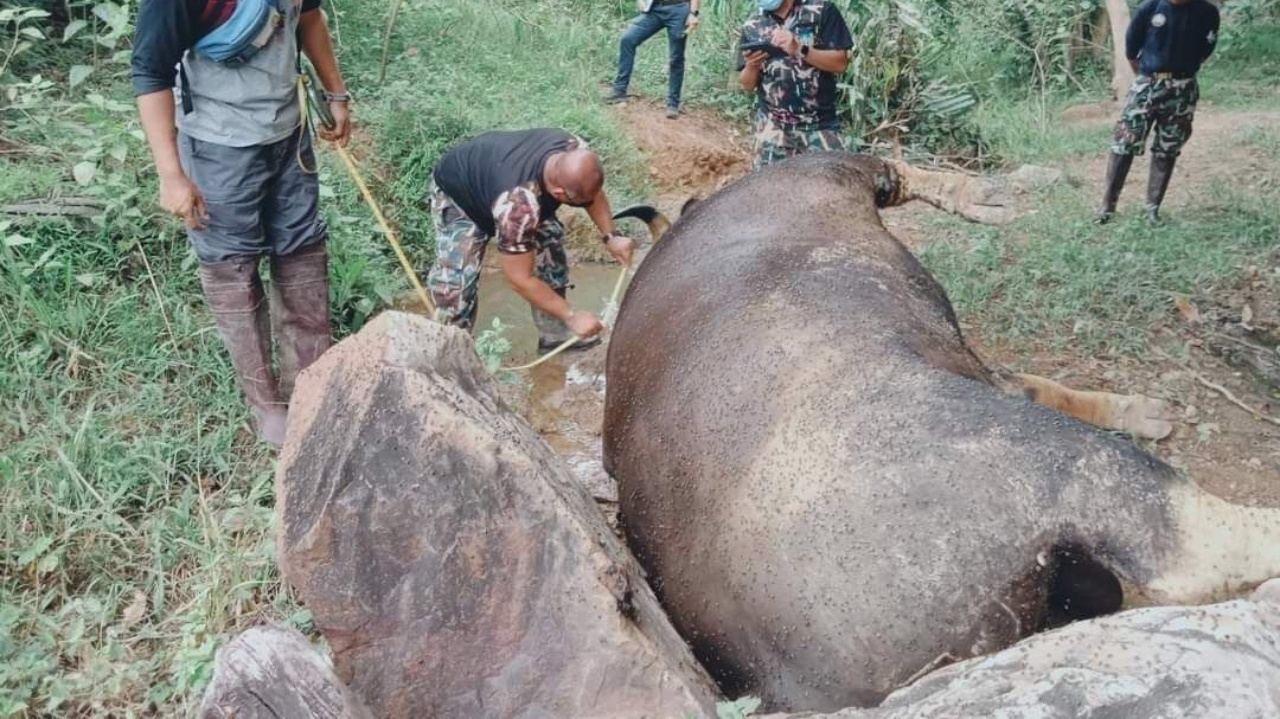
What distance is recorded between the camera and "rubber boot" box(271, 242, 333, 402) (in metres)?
3.62

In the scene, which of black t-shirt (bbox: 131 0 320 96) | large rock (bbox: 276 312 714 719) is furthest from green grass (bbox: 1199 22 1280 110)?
large rock (bbox: 276 312 714 719)

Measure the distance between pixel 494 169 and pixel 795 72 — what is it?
167cm

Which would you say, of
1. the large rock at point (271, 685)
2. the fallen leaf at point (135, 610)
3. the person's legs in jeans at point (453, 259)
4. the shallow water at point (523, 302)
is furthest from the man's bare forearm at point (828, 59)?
the large rock at point (271, 685)

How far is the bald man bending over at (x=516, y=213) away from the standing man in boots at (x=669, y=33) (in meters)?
3.95

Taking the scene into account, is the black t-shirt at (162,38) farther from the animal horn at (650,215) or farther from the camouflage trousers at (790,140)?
the camouflage trousers at (790,140)

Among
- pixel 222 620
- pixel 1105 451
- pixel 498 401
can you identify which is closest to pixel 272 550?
pixel 222 620

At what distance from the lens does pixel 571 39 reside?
9406 mm

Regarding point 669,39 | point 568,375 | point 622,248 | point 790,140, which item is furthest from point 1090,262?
point 669,39

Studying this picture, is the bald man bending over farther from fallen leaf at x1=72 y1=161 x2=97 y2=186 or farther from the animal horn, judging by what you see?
fallen leaf at x1=72 y1=161 x2=97 y2=186

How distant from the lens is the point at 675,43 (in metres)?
8.36

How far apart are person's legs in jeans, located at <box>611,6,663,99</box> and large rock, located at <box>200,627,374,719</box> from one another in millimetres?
7208

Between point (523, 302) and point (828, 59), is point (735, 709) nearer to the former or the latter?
point (828, 59)

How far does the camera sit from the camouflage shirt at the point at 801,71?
4.85 metres

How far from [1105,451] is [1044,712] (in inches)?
27.5
